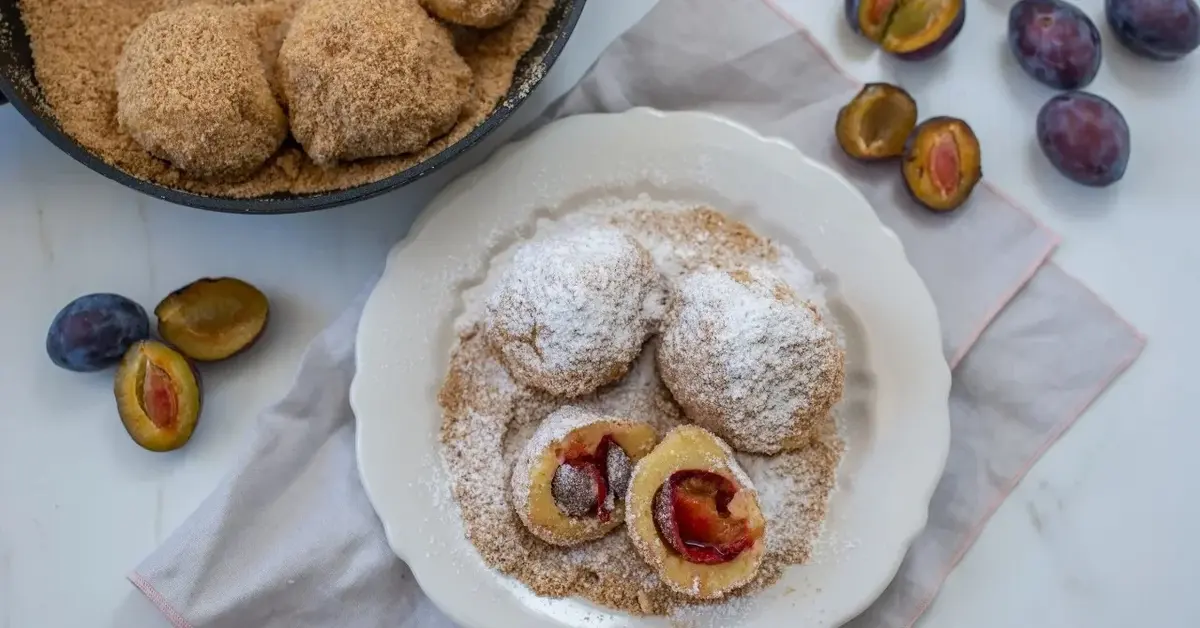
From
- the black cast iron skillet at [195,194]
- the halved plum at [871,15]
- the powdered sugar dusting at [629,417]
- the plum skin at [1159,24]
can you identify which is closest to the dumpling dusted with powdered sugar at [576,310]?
the powdered sugar dusting at [629,417]

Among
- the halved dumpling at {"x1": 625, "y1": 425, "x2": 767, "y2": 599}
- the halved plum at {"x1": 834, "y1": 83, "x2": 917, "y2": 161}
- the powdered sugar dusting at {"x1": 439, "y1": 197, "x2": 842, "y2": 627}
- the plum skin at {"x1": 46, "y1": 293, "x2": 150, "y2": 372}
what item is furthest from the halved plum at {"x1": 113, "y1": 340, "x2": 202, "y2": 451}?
the halved plum at {"x1": 834, "y1": 83, "x2": 917, "y2": 161}

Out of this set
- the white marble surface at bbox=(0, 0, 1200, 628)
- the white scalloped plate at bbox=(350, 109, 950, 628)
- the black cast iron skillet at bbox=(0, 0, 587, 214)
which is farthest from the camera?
the white marble surface at bbox=(0, 0, 1200, 628)

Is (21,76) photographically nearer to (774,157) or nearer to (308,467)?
(308,467)

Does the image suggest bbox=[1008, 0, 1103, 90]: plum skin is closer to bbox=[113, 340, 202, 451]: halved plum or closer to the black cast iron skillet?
the black cast iron skillet

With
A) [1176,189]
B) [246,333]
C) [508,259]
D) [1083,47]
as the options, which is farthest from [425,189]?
[1176,189]

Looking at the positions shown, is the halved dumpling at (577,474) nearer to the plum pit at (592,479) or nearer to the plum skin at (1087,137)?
the plum pit at (592,479)
